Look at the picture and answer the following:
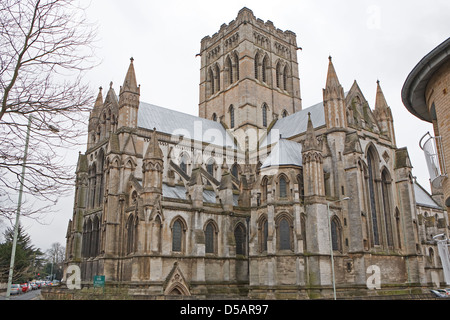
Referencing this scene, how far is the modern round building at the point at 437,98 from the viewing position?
9508 mm

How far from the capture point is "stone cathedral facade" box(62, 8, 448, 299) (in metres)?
31.7

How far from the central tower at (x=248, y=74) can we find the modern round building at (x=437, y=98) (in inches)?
1541

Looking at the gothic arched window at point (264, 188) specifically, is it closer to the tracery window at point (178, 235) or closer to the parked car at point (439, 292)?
the tracery window at point (178, 235)

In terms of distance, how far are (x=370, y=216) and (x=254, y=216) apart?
1096 centimetres

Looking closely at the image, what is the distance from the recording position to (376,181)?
3925 centimetres

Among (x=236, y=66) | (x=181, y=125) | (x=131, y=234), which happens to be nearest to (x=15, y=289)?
(x=131, y=234)

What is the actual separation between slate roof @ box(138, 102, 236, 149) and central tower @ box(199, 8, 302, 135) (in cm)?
280

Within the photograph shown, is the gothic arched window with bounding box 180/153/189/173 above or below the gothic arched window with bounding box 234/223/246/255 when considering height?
above

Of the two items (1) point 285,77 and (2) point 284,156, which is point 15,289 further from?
(1) point 285,77

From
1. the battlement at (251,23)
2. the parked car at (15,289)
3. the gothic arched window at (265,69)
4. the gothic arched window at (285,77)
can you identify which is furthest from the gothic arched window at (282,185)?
the parked car at (15,289)

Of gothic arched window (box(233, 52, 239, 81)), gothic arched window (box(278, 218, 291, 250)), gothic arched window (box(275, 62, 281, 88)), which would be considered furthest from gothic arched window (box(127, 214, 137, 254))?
gothic arched window (box(275, 62, 281, 88))

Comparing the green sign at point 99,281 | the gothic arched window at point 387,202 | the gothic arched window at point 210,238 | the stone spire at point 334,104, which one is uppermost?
the stone spire at point 334,104

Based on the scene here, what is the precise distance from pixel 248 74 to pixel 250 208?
21524mm

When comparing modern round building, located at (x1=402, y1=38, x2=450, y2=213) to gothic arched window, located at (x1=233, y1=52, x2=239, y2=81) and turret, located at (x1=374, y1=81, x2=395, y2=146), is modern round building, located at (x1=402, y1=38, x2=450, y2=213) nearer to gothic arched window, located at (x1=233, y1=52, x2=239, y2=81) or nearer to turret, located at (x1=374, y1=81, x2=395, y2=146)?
turret, located at (x1=374, y1=81, x2=395, y2=146)
